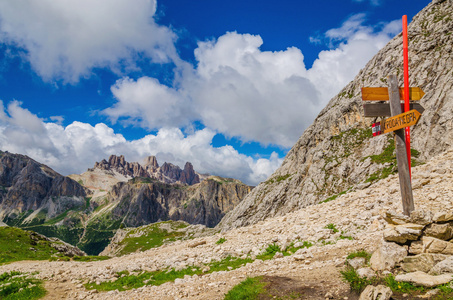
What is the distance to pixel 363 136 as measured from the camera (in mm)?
75750

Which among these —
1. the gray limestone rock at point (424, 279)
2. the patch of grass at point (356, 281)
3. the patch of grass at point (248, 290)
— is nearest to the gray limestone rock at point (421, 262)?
the gray limestone rock at point (424, 279)

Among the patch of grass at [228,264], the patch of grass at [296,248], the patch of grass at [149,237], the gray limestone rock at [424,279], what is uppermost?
the patch of grass at [296,248]

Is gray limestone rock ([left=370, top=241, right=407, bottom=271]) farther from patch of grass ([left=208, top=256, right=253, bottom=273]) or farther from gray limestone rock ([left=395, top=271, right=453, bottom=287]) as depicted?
patch of grass ([left=208, top=256, right=253, bottom=273])

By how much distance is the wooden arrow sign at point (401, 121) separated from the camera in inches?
511

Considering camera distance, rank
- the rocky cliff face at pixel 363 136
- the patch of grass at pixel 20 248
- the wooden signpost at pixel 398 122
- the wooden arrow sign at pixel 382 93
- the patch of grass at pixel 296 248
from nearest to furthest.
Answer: the wooden signpost at pixel 398 122 → the wooden arrow sign at pixel 382 93 → the patch of grass at pixel 296 248 → the patch of grass at pixel 20 248 → the rocky cliff face at pixel 363 136

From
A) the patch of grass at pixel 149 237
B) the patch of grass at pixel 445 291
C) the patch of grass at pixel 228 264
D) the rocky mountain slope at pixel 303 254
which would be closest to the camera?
the patch of grass at pixel 445 291

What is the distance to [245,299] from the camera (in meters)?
10.3

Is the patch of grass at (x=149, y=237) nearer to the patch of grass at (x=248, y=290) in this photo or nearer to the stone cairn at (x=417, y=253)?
the patch of grass at (x=248, y=290)

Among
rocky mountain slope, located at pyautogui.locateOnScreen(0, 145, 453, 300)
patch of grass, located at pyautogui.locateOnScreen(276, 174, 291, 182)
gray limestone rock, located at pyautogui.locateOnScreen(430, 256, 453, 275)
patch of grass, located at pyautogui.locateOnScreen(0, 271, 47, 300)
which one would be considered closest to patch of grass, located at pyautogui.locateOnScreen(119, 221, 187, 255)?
patch of grass, located at pyautogui.locateOnScreen(276, 174, 291, 182)

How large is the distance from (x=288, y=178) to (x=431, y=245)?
90.2 m

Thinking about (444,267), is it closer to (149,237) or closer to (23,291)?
(23,291)

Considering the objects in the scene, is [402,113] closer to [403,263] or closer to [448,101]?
[403,263]

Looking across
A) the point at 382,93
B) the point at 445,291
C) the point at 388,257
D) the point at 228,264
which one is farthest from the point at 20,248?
the point at 382,93

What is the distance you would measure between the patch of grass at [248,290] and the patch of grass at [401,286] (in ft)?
16.4
